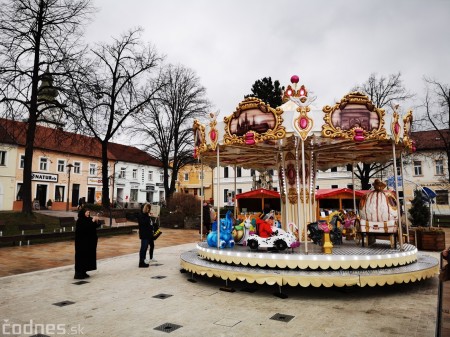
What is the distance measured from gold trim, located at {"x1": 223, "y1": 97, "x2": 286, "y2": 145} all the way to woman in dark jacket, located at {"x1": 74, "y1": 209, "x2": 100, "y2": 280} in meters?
4.07

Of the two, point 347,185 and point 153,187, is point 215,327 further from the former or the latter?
point 153,187

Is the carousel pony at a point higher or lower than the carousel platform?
higher

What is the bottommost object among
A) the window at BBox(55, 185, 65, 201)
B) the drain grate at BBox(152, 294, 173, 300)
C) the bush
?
the drain grate at BBox(152, 294, 173, 300)

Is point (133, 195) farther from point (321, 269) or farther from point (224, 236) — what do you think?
point (321, 269)

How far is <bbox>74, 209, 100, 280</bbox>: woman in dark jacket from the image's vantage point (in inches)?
311

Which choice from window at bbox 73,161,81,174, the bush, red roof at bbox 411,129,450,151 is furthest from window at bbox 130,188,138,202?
red roof at bbox 411,129,450,151

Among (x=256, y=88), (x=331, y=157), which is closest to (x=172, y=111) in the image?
(x=256, y=88)

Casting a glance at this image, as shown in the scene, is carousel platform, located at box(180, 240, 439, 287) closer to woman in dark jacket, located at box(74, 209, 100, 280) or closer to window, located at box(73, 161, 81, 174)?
woman in dark jacket, located at box(74, 209, 100, 280)

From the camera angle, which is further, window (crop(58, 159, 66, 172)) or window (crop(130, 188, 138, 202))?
window (crop(130, 188, 138, 202))

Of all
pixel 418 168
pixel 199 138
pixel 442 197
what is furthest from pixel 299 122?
pixel 418 168

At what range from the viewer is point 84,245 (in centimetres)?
793

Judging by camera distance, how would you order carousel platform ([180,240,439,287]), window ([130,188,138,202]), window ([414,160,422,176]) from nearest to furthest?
carousel platform ([180,240,439,287])
window ([414,160,422,176])
window ([130,188,138,202])

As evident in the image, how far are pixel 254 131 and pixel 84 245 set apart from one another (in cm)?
510

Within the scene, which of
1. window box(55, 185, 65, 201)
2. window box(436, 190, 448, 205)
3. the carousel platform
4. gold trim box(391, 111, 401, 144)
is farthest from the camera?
window box(55, 185, 65, 201)
